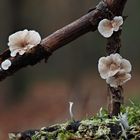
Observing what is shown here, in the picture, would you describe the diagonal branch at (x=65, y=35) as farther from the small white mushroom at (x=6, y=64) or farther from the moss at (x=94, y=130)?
the moss at (x=94, y=130)

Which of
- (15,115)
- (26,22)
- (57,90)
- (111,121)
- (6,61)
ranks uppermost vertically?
(26,22)

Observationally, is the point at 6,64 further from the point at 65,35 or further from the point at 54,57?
the point at 54,57

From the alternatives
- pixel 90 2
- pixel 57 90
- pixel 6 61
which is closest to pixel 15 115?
pixel 57 90

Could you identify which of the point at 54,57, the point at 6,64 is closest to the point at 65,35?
the point at 6,64

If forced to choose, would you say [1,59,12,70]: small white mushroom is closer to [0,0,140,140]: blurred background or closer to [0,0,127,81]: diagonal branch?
[0,0,127,81]: diagonal branch

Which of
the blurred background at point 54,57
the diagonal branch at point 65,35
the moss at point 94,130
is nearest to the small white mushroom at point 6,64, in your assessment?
the diagonal branch at point 65,35

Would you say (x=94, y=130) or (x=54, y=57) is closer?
(x=94, y=130)

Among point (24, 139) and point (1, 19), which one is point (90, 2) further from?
point (24, 139)
